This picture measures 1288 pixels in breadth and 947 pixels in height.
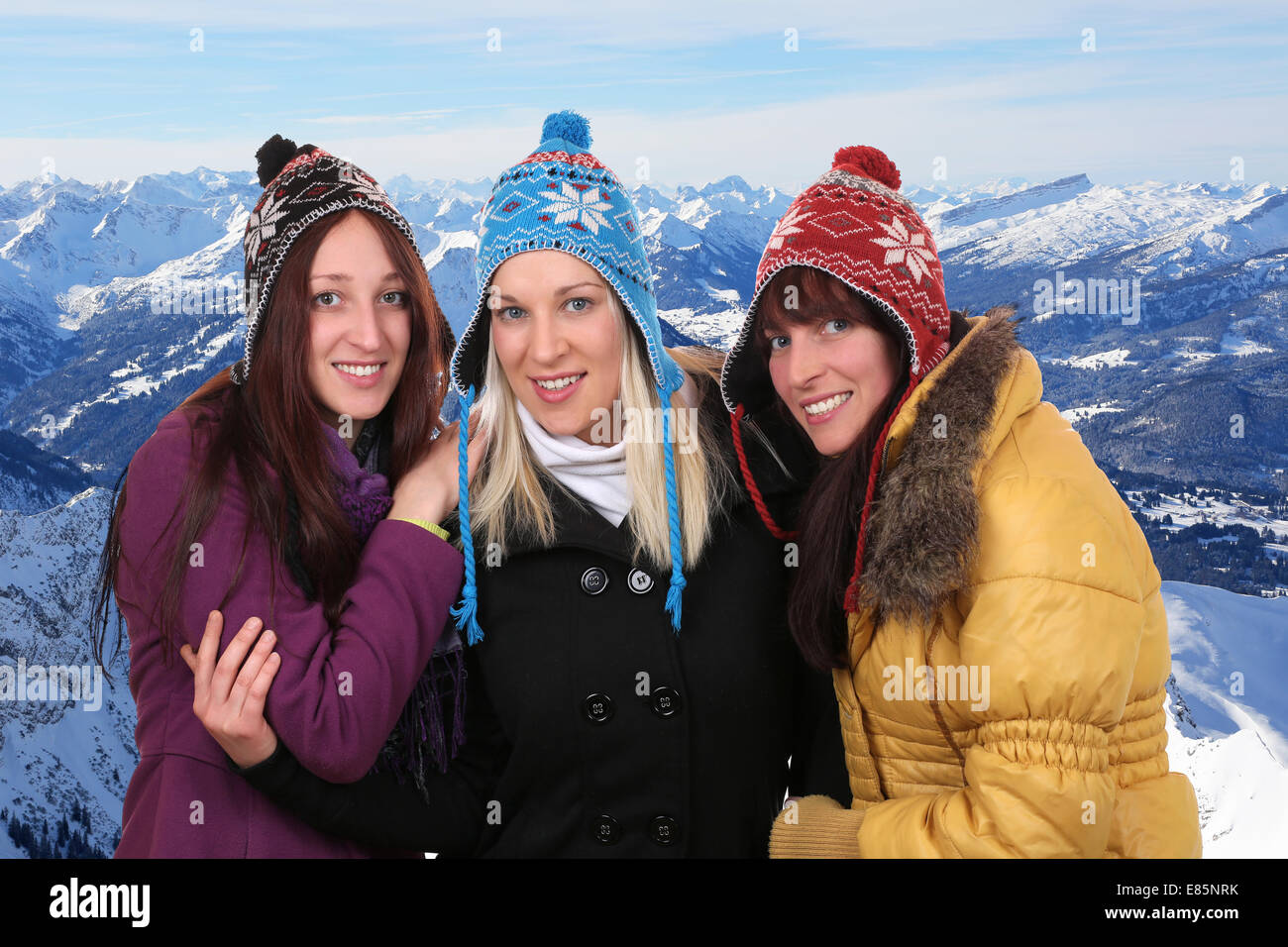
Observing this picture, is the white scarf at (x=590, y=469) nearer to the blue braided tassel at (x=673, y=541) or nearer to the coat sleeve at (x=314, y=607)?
the blue braided tassel at (x=673, y=541)

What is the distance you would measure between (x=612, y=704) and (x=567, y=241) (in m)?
1.88

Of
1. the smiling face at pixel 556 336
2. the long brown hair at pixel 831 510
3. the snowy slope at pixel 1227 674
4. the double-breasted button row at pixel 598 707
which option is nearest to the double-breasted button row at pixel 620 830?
the double-breasted button row at pixel 598 707

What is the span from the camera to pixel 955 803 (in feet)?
10.4

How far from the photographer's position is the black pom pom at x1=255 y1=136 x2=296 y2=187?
14.6 ft

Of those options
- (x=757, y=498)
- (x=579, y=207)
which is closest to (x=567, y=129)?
(x=579, y=207)

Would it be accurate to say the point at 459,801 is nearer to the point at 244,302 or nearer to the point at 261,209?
the point at 244,302

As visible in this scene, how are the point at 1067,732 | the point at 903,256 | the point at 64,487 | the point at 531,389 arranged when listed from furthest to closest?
1. the point at 64,487
2. the point at 531,389
3. the point at 903,256
4. the point at 1067,732

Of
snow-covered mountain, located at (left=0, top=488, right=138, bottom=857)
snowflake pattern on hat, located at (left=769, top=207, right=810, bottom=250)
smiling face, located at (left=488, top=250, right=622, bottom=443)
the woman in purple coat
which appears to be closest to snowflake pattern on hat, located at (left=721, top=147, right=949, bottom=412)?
snowflake pattern on hat, located at (left=769, top=207, right=810, bottom=250)

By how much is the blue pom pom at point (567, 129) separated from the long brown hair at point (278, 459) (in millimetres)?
858

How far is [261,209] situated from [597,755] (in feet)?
9.02

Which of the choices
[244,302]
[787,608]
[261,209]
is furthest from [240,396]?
[787,608]

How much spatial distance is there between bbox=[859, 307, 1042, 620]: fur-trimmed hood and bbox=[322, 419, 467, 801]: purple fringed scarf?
171cm

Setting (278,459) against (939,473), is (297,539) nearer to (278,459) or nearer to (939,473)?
(278,459)

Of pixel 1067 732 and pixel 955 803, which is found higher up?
pixel 1067 732
